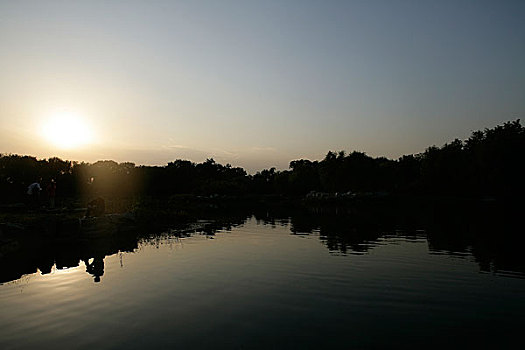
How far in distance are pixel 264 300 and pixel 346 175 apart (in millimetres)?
95455

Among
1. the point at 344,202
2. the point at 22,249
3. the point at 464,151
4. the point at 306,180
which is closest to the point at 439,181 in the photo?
the point at 464,151

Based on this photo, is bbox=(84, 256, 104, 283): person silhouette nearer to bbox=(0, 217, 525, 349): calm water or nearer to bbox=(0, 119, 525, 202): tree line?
bbox=(0, 217, 525, 349): calm water

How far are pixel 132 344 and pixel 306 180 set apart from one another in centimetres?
11547

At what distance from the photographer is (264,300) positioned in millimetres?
13820

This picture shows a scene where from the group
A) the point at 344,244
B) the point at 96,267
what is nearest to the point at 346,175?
the point at 344,244

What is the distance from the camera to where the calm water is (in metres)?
10.4

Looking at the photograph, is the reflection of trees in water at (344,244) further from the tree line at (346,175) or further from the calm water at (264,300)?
the tree line at (346,175)

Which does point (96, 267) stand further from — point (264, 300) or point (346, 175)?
point (346, 175)

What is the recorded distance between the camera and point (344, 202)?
89250 millimetres

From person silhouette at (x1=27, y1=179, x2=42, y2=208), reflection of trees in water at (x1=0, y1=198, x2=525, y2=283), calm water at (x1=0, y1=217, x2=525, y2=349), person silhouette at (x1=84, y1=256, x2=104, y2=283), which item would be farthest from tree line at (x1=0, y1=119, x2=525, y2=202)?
calm water at (x1=0, y1=217, x2=525, y2=349)

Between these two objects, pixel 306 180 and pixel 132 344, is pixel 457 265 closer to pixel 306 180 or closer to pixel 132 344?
pixel 132 344

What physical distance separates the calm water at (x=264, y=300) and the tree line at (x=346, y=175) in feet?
127

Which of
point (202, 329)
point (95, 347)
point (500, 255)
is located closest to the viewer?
point (95, 347)

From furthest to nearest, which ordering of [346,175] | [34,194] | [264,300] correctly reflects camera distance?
[346,175]
[34,194]
[264,300]
